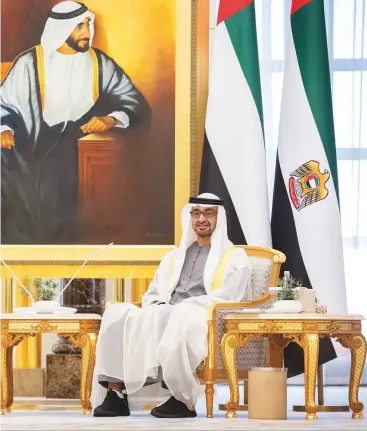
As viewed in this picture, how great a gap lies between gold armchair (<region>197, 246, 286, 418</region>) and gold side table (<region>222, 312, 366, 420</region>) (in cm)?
9

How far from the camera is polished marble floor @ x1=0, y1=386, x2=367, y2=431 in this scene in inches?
223

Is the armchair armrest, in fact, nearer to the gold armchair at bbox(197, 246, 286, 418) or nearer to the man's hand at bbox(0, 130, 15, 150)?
the gold armchair at bbox(197, 246, 286, 418)

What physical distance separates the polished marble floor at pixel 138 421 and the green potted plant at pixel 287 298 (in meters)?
0.66

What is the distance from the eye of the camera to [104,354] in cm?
665

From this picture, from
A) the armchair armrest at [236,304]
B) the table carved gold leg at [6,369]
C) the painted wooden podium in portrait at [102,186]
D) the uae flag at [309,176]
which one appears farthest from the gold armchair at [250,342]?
the painted wooden podium in portrait at [102,186]

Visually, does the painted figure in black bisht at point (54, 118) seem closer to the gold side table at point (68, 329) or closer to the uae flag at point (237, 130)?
the uae flag at point (237, 130)

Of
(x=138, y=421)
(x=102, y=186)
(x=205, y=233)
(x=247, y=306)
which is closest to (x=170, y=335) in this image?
(x=247, y=306)

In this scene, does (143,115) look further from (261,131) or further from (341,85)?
(341,85)

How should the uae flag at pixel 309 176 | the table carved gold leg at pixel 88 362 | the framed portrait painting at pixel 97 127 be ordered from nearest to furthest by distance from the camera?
the table carved gold leg at pixel 88 362, the uae flag at pixel 309 176, the framed portrait painting at pixel 97 127

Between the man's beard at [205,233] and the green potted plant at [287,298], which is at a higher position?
the man's beard at [205,233]

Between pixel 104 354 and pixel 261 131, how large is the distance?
2.23 metres

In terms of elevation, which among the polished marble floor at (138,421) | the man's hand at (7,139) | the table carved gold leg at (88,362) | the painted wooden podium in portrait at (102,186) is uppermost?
the man's hand at (7,139)

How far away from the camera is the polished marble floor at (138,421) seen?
5.67m

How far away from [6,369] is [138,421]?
1279mm
